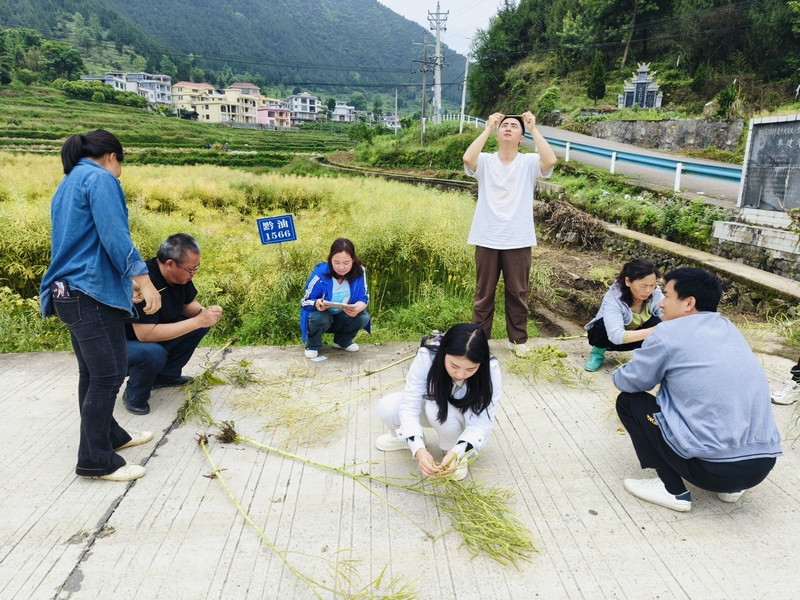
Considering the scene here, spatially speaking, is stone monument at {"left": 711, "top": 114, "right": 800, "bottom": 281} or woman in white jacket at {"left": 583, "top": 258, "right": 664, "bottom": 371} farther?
stone monument at {"left": 711, "top": 114, "right": 800, "bottom": 281}

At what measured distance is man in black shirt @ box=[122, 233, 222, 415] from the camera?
311cm

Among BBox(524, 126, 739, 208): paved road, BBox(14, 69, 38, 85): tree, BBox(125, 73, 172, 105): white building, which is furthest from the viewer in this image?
BBox(125, 73, 172, 105): white building

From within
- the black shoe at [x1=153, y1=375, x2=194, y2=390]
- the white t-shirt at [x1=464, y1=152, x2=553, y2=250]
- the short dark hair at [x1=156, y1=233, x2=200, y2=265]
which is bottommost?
the black shoe at [x1=153, y1=375, x2=194, y2=390]

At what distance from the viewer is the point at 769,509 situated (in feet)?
8.06

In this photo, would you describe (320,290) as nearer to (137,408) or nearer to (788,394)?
(137,408)

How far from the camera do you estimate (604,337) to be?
3.91 meters

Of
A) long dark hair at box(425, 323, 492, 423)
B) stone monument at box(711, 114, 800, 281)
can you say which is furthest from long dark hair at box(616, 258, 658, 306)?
stone monument at box(711, 114, 800, 281)

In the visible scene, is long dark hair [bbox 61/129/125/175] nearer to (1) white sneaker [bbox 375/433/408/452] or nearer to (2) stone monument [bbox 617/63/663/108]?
(1) white sneaker [bbox 375/433/408/452]

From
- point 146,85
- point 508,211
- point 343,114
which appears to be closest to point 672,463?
point 508,211

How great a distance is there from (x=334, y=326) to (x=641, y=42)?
1488 inches

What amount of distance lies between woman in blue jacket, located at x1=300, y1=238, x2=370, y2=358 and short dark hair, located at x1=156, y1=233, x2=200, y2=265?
1094mm

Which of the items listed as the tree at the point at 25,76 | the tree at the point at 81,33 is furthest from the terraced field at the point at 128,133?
the tree at the point at 81,33

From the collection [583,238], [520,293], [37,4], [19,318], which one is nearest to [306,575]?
[520,293]

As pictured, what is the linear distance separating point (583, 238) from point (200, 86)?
10882 cm
